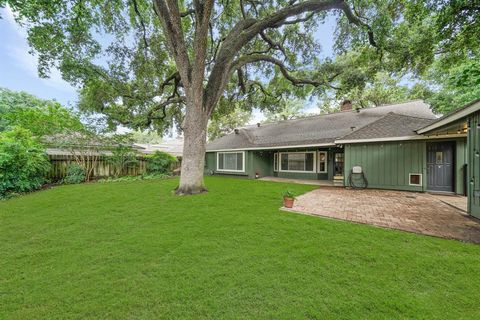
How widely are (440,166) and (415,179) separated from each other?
0.89 metres

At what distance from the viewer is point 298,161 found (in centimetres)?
1148

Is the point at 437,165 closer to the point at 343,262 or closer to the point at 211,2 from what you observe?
the point at 343,262

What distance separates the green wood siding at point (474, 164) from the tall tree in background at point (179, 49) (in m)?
5.61

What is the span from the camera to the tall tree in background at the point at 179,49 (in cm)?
672

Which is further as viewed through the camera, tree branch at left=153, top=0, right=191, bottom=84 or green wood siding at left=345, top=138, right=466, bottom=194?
green wood siding at left=345, top=138, right=466, bottom=194

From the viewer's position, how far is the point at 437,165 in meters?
6.88

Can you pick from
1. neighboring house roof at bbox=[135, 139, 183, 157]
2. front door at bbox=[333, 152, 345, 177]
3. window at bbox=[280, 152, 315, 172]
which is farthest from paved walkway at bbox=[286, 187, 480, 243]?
neighboring house roof at bbox=[135, 139, 183, 157]

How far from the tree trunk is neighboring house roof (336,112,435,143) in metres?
6.17

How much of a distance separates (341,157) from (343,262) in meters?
8.64

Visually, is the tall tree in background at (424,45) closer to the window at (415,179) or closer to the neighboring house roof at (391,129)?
the neighboring house roof at (391,129)

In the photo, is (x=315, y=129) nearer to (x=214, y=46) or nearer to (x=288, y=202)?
(x=288, y=202)

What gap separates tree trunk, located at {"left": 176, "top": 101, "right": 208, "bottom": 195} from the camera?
6699mm

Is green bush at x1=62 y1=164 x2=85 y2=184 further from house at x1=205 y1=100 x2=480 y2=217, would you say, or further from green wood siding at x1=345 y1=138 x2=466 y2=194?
green wood siding at x1=345 y1=138 x2=466 y2=194

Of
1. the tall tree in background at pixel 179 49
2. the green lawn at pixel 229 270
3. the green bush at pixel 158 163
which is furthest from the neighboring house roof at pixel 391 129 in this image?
the green bush at pixel 158 163
